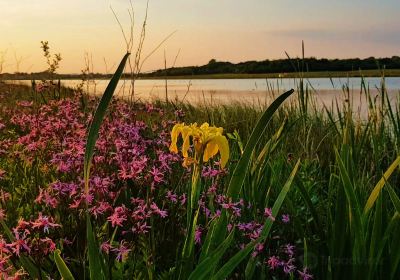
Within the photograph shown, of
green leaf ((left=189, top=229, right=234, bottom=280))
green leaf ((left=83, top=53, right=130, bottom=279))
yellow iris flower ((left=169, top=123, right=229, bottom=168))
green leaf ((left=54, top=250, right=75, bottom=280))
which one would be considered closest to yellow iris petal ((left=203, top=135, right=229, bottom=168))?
yellow iris flower ((left=169, top=123, right=229, bottom=168))

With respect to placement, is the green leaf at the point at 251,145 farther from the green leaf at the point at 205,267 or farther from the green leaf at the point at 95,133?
the green leaf at the point at 95,133

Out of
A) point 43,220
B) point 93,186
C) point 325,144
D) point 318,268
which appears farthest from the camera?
point 325,144

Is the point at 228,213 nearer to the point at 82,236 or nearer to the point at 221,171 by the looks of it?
the point at 221,171

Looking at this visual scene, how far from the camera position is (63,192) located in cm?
234

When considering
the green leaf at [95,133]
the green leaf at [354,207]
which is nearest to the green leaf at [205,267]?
the green leaf at [95,133]

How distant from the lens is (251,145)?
1988 millimetres

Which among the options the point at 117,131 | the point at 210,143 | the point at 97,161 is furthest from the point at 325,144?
the point at 210,143

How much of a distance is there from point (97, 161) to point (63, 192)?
18.7 inches

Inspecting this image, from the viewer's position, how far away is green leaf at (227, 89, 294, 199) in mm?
1931

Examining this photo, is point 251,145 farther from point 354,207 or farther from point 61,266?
point 61,266

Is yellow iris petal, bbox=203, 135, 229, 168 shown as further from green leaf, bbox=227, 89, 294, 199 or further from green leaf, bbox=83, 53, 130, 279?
green leaf, bbox=83, 53, 130, 279

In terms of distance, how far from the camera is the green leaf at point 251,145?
1931 millimetres

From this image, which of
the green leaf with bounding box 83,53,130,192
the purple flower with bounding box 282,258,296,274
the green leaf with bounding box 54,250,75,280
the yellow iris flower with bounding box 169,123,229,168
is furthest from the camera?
the purple flower with bounding box 282,258,296,274

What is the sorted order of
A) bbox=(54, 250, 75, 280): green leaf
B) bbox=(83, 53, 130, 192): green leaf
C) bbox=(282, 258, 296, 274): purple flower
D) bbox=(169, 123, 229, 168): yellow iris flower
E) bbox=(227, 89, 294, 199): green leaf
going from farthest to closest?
bbox=(282, 258, 296, 274): purple flower → bbox=(169, 123, 229, 168): yellow iris flower → bbox=(227, 89, 294, 199): green leaf → bbox=(54, 250, 75, 280): green leaf → bbox=(83, 53, 130, 192): green leaf
